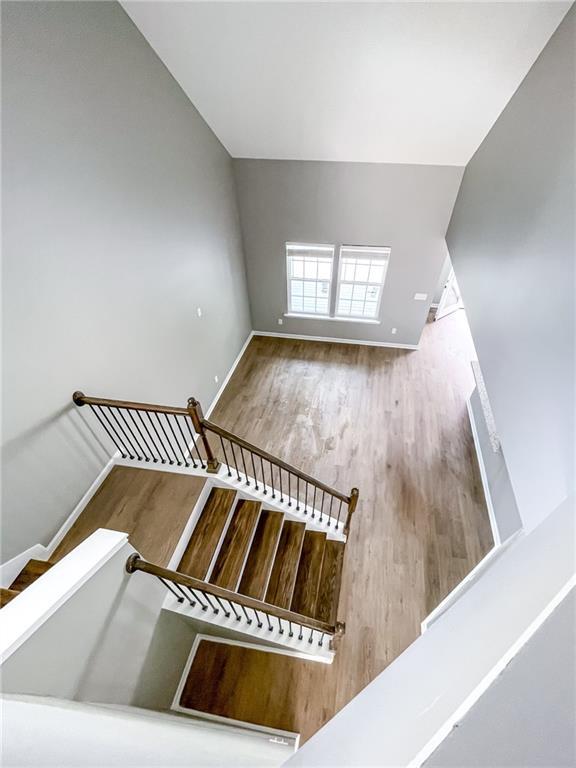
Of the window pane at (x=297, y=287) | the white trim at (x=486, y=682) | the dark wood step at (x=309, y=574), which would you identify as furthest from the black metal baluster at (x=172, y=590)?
the window pane at (x=297, y=287)

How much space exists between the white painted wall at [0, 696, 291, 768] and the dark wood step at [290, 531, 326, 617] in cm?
173

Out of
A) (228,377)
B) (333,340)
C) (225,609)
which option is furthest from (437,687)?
(333,340)

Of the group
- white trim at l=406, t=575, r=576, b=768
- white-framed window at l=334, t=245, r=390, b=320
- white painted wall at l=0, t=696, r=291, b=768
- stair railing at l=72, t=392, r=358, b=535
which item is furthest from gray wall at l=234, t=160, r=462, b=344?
white painted wall at l=0, t=696, r=291, b=768

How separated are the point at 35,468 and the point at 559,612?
8.37 feet

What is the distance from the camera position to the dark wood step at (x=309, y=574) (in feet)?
8.91

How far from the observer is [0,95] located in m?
1.54

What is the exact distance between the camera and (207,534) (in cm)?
250

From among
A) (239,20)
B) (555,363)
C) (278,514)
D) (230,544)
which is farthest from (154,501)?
(239,20)

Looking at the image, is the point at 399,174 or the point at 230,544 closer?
the point at 230,544

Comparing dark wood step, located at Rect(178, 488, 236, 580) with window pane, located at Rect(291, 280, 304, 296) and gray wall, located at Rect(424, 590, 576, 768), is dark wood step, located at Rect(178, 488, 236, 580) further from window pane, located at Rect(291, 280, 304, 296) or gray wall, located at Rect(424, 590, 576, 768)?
window pane, located at Rect(291, 280, 304, 296)

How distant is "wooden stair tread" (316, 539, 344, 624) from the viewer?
103 inches

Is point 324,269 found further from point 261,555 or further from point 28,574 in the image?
point 28,574

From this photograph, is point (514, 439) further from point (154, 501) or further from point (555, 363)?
point (154, 501)

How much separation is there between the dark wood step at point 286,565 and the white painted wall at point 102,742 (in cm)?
157
